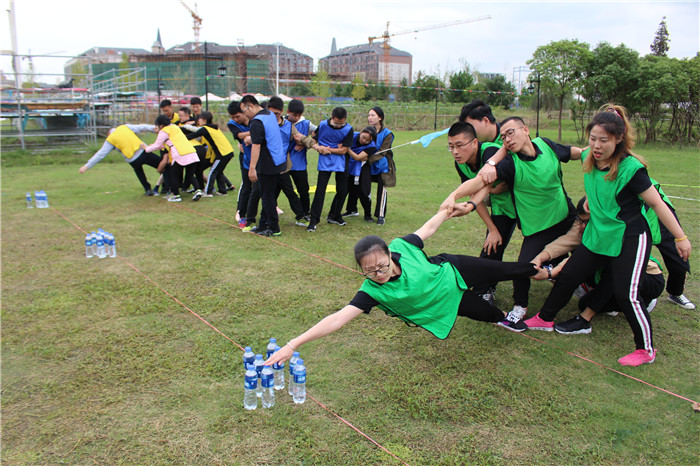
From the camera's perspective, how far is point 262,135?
24.1ft

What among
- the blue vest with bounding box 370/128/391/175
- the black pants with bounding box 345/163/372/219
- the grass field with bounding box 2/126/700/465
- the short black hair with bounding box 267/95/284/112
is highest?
the short black hair with bounding box 267/95/284/112

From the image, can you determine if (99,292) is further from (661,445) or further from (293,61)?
(293,61)

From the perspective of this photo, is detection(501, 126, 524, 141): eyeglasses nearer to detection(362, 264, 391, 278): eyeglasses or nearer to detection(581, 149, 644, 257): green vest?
detection(581, 149, 644, 257): green vest

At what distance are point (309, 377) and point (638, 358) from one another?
107 inches

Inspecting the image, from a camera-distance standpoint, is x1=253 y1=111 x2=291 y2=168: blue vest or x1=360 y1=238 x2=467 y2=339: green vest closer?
x1=360 y1=238 x2=467 y2=339: green vest

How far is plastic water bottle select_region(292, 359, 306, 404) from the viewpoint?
3.30 m

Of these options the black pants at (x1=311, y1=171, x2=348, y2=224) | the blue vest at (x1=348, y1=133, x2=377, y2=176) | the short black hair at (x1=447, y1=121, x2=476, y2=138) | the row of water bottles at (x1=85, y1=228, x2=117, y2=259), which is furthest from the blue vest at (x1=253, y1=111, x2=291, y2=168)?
the short black hair at (x1=447, y1=121, x2=476, y2=138)

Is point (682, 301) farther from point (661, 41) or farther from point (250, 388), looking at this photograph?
point (661, 41)

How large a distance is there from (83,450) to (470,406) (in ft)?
8.45

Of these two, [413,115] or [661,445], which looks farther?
[413,115]

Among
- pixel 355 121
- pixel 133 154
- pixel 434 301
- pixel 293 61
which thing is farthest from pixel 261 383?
pixel 293 61

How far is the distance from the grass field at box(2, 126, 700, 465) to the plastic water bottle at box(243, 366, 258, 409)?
0.10m

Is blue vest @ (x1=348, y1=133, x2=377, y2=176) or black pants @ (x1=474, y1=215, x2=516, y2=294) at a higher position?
blue vest @ (x1=348, y1=133, x2=377, y2=176)

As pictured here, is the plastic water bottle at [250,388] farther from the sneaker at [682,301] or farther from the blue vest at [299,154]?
the blue vest at [299,154]
